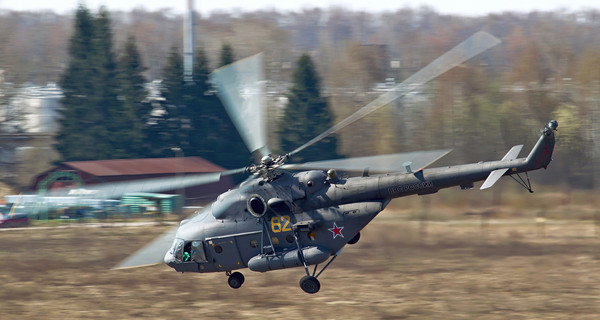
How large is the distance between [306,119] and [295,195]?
138 ft

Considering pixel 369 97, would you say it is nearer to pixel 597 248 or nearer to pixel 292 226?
pixel 597 248

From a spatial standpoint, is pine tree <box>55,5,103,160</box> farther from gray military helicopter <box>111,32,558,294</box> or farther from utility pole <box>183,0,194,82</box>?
gray military helicopter <box>111,32,558,294</box>

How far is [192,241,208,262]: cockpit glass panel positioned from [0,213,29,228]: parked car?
26.8 m

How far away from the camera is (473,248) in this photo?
32000 millimetres

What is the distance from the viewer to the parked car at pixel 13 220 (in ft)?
146

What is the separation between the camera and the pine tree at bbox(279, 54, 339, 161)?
61031 millimetres

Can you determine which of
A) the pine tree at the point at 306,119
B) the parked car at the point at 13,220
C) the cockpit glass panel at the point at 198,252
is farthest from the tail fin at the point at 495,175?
the pine tree at the point at 306,119

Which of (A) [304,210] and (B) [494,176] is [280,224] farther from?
(B) [494,176]

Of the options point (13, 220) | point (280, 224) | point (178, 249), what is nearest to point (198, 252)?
point (178, 249)

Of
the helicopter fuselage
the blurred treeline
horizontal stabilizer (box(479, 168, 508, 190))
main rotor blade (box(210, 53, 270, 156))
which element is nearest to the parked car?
the blurred treeline

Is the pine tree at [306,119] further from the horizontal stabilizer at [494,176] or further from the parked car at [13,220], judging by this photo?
the horizontal stabilizer at [494,176]

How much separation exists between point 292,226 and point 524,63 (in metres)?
51.2

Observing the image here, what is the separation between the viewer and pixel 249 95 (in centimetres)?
→ 1870

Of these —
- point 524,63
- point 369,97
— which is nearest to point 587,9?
point 524,63
